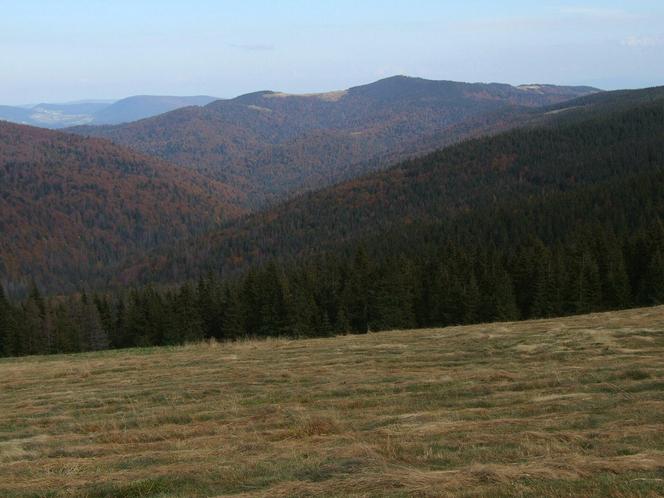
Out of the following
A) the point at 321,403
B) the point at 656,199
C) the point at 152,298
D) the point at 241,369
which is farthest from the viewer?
the point at 656,199

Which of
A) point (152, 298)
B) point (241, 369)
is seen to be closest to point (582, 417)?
point (241, 369)

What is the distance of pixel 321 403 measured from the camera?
15609mm

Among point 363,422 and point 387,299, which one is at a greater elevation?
point 363,422

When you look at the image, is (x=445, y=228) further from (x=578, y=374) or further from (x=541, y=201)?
(x=578, y=374)

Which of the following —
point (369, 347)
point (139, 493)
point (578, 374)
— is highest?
point (139, 493)

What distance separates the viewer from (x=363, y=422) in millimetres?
13188

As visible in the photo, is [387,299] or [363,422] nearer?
[363,422]

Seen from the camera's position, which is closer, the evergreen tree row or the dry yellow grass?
the dry yellow grass

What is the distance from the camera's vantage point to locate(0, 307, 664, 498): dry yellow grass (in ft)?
28.9

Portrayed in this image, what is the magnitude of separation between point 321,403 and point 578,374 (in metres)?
7.67

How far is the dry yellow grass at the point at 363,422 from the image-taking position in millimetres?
8797

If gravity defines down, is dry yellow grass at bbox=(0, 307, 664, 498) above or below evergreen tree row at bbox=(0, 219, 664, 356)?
above

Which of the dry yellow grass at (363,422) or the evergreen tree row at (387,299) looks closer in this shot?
the dry yellow grass at (363,422)

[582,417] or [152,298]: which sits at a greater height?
[582,417]
